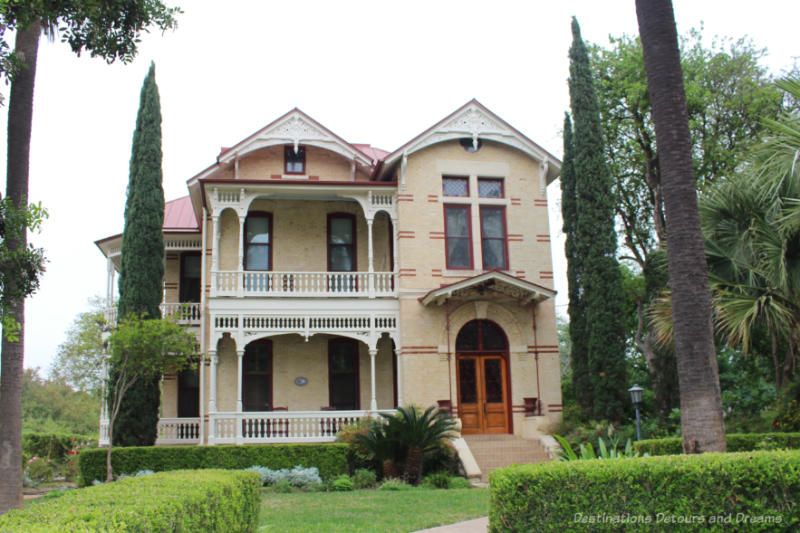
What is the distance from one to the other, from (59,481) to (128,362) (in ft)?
29.4

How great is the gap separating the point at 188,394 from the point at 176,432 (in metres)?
2.08

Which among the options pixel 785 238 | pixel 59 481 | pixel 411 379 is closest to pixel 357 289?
pixel 411 379

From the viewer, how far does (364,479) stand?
17578mm

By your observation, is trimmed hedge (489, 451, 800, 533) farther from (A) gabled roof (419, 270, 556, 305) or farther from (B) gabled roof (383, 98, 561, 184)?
(B) gabled roof (383, 98, 561, 184)

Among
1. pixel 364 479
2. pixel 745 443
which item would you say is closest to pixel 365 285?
pixel 364 479

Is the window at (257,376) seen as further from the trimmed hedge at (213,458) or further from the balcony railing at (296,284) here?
the trimmed hedge at (213,458)

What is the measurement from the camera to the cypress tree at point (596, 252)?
19703 mm

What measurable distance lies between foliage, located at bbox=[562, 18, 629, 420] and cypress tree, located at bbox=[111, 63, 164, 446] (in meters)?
11.9

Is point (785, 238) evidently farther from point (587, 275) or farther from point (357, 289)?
point (357, 289)

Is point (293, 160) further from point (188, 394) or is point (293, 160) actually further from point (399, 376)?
point (188, 394)

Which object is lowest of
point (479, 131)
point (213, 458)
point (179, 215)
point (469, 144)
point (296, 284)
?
point (213, 458)

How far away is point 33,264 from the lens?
401 inches

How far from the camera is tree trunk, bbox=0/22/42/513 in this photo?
11430 millimetres

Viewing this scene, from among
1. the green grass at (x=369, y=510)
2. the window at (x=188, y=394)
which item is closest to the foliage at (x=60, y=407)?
the window at (x=188, y=394)
